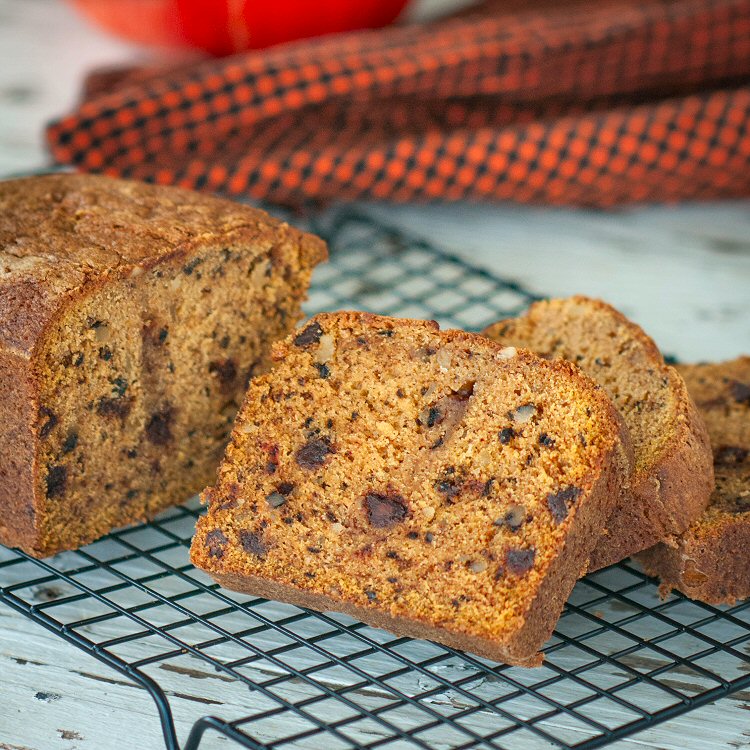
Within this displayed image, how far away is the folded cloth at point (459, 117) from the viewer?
4.19m

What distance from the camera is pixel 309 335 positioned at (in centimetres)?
276

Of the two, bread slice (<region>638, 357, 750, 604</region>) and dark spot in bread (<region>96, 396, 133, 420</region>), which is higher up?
dark spot in bread (<region>96, 396, 133, 420</region>)

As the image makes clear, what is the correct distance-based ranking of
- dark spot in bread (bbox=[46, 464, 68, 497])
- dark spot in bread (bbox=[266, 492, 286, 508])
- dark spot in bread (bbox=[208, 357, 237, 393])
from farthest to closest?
dark spot in bread (bbox=[208, 357, 237, 393]), dark spot in bread (bbox=[46, 464, 68, 497]), dark spot in bread (bbox=[266, 492, 286, 508])

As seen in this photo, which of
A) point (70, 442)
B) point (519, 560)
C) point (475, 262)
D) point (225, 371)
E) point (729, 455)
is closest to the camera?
point (519, 560)

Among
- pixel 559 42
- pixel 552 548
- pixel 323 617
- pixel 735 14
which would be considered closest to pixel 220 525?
pixel 323 617

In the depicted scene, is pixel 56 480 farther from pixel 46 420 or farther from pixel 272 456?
pixel 272 456

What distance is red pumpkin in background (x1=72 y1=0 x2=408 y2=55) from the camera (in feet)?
15.0

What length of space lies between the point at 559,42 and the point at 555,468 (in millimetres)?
2335

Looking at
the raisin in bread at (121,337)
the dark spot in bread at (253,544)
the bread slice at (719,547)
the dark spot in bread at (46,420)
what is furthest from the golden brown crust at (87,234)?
the bread slice at (719,547)

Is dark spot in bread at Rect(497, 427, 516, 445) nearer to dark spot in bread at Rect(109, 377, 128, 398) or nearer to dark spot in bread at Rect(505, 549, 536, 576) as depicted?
dark spot in bread at Rect(505, 549, 536, 576)

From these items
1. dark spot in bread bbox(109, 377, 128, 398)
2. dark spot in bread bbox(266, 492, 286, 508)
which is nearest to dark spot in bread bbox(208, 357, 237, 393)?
dark spot in bread bbox(109, 377, 128, 398)

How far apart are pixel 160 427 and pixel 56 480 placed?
0.98ft

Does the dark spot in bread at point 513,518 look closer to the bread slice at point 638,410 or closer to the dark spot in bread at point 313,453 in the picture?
the bread slice at point 638,410

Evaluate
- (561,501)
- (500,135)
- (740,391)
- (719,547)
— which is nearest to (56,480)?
(561,501)
